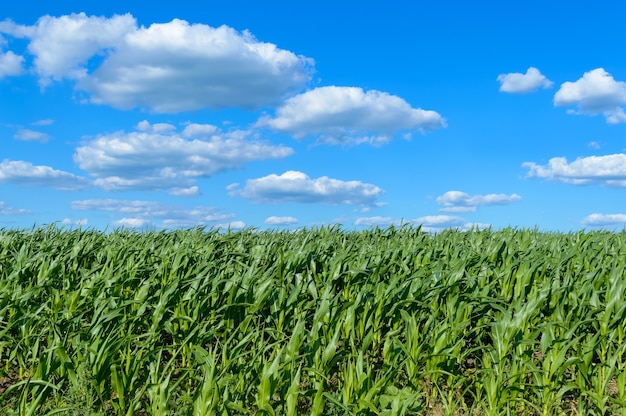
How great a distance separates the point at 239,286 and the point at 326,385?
150cm

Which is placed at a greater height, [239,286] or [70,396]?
[239,286]

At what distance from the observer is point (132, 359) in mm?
4754

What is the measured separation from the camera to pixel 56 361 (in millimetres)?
4605

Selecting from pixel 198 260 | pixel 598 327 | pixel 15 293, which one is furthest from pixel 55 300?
pixel 598 327

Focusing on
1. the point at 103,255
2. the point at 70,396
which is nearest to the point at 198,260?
the point at 103,255

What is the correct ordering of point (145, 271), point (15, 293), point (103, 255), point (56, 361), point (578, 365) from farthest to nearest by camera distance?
1. point (103, 255)
2. point (145, 271)
3. point (15, 293)
4. point (578, 365)
5. point (56, 361)

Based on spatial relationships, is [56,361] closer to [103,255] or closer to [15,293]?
[15,293]

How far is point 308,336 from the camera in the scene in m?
5.02

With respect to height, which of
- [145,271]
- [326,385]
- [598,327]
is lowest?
[326,385]

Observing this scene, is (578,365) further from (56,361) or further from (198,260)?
(198,260)

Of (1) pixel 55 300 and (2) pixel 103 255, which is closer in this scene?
(1) pixel 55 300

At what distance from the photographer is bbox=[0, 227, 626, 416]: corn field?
14.8ft

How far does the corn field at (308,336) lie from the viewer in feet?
14.8

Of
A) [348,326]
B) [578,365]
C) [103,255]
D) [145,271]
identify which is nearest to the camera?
[578,365]
